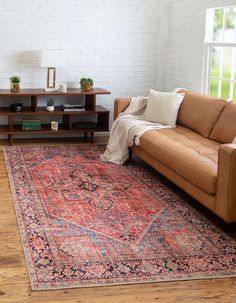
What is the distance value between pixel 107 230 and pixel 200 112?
6.38ft

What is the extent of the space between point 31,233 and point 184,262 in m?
1.10

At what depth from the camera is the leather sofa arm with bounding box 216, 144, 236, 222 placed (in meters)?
3.64

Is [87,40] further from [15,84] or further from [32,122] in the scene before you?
[32,122]

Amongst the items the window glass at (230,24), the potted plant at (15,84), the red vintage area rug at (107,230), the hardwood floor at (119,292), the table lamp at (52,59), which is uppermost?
the window glass at (230,24)

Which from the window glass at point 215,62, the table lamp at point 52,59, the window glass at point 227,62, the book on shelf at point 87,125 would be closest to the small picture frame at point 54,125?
the book on shelf at point 87,125

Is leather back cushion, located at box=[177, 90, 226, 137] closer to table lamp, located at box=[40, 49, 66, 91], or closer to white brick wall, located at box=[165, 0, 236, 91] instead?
white brick wall, located at box=[165, 0, 236, 91]

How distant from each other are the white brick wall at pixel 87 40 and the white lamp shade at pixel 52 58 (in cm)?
39

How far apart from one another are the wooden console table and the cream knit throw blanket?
0.64 m

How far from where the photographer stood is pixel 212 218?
4.21 m

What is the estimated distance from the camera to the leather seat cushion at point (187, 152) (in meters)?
4.03

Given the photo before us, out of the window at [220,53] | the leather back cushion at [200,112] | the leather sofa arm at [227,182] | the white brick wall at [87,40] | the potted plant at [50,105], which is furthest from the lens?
the white brick wall at [87,40]

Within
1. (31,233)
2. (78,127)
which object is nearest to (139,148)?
(78,127)

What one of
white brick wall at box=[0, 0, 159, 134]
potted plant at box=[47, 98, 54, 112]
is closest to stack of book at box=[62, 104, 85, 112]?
potted plant at box=[47, 98, 54, 112]

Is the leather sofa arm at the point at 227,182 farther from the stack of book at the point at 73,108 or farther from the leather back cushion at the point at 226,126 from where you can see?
the stack of book at the point at 73,108
